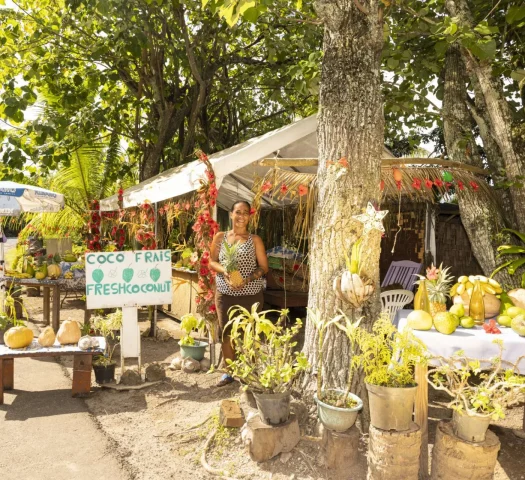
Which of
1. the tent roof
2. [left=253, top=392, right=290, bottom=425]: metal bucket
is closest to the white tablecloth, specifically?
[left=253, top=392, right=290, bottom=425]: metal bucket

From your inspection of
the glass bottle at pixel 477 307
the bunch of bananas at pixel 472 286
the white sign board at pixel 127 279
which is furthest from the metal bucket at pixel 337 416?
the white sign board at pixel 127 279

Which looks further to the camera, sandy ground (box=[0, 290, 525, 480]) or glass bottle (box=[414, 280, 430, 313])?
glass bottle (box=[414, 280, 430, 313])

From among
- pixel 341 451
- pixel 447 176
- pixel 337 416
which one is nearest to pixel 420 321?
pixel 337 416

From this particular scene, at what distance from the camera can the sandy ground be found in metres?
3.40

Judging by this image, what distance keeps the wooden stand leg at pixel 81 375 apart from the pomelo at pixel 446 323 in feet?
10.7

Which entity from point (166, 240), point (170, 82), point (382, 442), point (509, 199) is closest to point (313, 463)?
point (382, 442)

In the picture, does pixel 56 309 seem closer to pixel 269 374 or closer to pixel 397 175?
pixel 269 374

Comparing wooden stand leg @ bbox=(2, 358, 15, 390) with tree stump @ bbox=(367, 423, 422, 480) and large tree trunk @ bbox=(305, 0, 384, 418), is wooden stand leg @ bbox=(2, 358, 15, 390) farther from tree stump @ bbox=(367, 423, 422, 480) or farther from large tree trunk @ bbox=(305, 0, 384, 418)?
tree stump @ bbox=(367, 423, 422, 480)

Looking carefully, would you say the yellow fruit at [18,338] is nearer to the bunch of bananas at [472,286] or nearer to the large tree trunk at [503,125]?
the bunch of bananas at [472,286]

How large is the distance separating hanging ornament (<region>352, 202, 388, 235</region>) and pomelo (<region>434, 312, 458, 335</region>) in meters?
0.71

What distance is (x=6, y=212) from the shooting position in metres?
7.06

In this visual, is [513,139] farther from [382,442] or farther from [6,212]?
[6,212]

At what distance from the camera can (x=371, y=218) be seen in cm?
361

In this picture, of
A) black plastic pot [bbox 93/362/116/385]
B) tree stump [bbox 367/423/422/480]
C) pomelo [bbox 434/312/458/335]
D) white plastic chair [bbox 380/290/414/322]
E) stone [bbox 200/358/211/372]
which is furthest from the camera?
white plastic chair [bbox 380/290/414/322]
